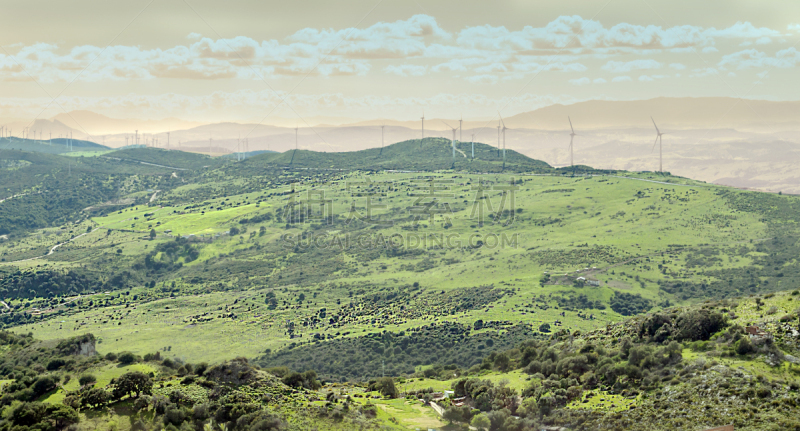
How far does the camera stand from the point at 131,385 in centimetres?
3769

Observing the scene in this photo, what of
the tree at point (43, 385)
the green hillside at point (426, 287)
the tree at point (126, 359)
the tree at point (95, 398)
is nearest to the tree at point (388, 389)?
the green hillside at point (426, 287)

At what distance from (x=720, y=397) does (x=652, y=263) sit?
73.3 metres

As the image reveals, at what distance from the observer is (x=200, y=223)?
151 meters

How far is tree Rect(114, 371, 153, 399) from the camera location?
37406 mm

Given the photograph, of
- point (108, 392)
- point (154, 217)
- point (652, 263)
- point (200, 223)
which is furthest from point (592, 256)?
point (154, 217)

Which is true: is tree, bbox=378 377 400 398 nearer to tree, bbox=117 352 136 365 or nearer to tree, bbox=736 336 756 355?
tree, bbox=117 352 136 365

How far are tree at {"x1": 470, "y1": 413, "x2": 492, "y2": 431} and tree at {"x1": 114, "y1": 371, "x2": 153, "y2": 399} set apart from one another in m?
21.1

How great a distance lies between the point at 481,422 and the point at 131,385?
880 inches

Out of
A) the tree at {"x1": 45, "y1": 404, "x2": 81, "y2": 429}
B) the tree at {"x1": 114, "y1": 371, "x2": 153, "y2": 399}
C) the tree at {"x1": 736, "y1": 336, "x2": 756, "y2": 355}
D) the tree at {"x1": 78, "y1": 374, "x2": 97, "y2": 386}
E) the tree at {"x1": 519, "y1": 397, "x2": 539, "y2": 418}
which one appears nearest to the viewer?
the tree at {"x1": 45, "y1": 404, "x2": 81, "y2": 429}

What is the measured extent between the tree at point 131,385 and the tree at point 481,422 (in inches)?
830

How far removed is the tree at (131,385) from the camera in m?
37.4

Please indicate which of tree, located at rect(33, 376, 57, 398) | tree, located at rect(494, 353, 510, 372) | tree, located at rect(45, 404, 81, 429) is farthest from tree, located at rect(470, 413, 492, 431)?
tree, located at rect(33, 376, 57, 398)

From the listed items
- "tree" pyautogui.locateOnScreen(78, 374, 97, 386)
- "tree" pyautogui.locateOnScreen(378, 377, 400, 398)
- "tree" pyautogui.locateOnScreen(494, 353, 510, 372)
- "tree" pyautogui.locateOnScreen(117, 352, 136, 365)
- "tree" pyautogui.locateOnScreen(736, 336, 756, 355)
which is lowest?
"tree" pyautogui.locateOnScreen(378, 377, 400, 398)

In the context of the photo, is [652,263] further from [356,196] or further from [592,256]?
[356,196]
